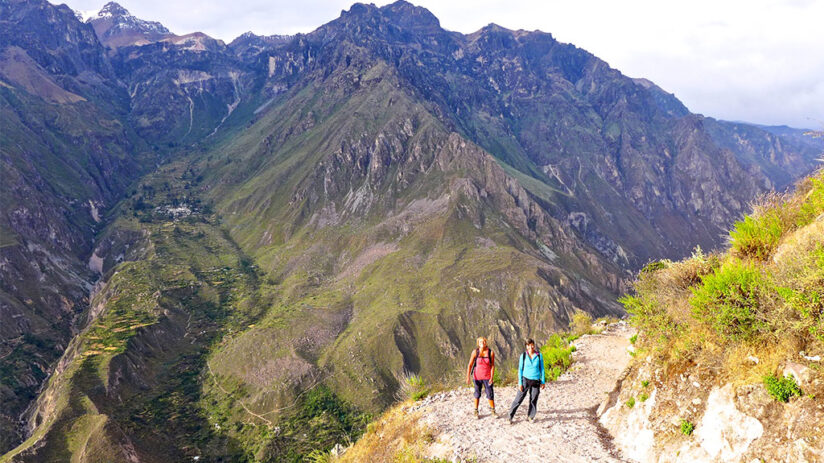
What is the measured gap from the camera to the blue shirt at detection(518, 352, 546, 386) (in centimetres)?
1570

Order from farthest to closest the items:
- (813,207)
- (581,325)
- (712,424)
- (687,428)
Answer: (581,325) → (813,207) → (687,428) → (712,424)

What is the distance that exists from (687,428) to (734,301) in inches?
163

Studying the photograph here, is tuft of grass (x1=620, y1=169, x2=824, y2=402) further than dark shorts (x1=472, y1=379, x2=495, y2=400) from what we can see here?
No

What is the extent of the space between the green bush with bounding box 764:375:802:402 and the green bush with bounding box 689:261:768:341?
56.5 inches

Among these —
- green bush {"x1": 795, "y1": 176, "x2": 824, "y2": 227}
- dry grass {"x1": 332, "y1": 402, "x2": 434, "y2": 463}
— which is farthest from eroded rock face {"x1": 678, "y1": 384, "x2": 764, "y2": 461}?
dry grass {"x1": 332, "y1": 402, "x2": 434, "y2": 463}

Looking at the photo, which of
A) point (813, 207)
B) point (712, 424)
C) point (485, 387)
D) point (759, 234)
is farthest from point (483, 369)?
point (813, 207)

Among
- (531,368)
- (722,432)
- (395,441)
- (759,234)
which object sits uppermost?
(759,234)

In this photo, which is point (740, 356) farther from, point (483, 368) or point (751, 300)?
point (483, 368)

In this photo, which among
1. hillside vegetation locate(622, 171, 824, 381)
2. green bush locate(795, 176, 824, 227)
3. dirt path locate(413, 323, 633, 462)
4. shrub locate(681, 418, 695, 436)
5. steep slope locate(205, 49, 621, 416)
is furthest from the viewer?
steep slope locate(205, 49, 621, 416)

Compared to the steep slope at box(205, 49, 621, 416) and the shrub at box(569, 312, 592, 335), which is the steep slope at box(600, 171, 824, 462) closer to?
the shrub at box(569, 312, 592, 335)

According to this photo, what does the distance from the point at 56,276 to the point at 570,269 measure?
216 metres

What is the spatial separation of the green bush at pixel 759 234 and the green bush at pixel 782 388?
6.46 meters

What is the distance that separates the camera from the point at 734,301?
1254 centimetres

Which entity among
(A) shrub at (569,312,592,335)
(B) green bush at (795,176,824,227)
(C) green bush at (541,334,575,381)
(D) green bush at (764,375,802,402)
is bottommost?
(A) shrub at (569,312,592,335)
